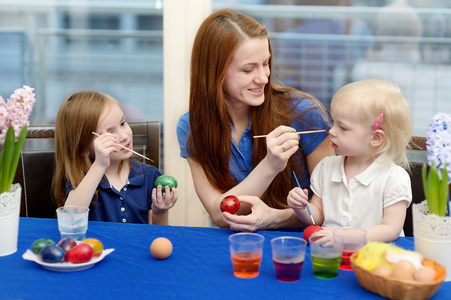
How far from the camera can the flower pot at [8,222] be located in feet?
4.84

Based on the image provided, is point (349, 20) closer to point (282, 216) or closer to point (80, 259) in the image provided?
point (282, 216)

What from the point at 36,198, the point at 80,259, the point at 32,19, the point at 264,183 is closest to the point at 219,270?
the point at 80,259

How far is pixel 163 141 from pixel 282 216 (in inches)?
46.3

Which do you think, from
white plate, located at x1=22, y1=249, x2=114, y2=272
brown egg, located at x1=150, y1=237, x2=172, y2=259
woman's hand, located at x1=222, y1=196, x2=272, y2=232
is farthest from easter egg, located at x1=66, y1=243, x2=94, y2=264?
woman's hand, located at x1=222, y1=196, x2=272, y2=232

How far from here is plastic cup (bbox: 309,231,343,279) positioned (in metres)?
1.29

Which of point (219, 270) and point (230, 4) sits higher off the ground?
point (230, 4)

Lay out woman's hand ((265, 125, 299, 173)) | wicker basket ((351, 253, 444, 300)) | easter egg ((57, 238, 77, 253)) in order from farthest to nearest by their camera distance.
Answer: woman's hand ((265, 125, 299, 173)), easter egg ((57, 238, 77, 253)), wicker basket ((351, 253, 444, 300))

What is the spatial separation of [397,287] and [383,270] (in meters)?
0.05

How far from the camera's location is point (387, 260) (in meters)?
1.25

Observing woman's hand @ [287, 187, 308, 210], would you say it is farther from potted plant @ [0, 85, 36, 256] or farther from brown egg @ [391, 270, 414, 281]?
potted plant @ [0, 85, 36, 256]

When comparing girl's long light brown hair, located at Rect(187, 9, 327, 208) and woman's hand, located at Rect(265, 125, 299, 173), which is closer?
woman's hand, located at Rect(265, 125, 299, 173)

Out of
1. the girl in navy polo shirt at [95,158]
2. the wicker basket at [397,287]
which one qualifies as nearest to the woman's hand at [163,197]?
the girl in navy polo shirt at [95,158]

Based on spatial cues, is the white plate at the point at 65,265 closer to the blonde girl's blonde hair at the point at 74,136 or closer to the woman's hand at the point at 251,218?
the woman's hand at the point at 251,218

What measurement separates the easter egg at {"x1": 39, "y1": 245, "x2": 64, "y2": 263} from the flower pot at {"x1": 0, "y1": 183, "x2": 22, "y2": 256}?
0.17 meters
